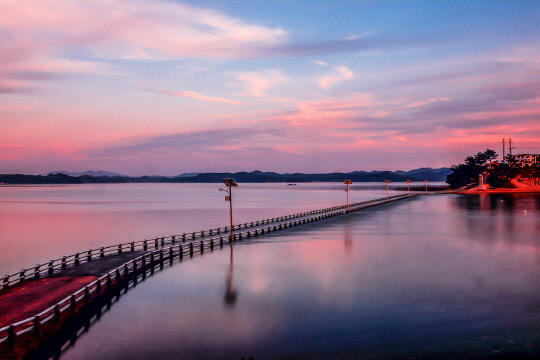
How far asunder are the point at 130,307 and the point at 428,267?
25.8m

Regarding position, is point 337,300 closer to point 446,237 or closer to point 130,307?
point 130,307

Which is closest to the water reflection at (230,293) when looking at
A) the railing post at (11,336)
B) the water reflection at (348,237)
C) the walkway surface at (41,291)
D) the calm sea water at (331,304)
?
the calm sea water at (331,304)

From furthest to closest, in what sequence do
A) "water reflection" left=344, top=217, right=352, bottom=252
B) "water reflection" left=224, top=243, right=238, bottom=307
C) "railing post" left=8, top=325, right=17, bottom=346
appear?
"water reflection" left=344, top=217, right=352, bottom=252
"water reflection" left=224, top=243, right=238, bottom=307
"railing post" left=8, top=325, right=17, bottom=346

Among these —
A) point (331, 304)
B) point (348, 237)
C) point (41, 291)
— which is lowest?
point (348, 237)

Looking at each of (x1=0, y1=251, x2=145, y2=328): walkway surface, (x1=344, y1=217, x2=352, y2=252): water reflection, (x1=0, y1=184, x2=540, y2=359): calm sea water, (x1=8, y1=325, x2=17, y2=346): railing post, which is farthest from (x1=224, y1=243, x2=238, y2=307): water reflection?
(x1=344, y1=217, x2=352, y2=252): water reflection

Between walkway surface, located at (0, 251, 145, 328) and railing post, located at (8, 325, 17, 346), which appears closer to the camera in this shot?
railing post, located at (8, 325, 17, 346)

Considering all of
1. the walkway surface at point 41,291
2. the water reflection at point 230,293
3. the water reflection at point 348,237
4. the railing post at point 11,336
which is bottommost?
the water reflection at point 348,237

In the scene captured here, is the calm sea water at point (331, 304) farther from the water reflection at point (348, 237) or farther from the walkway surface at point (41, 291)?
the walkway surface at point (41, 291)

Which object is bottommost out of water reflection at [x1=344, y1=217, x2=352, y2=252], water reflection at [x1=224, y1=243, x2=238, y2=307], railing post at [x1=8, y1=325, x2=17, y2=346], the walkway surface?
water reflection at [x1=344, y1=217, x2=352, y2=252]

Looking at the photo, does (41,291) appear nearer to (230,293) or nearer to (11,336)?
(11,336)

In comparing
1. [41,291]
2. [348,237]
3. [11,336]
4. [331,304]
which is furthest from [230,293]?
[348,237]

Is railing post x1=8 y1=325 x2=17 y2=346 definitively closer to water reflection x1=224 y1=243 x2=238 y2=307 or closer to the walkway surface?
the walkway surface

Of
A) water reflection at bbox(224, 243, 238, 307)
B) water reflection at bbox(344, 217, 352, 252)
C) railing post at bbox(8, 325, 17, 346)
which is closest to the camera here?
railing post at bbox(8, 325, 17, 346)

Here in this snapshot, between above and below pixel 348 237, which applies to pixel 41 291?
above
